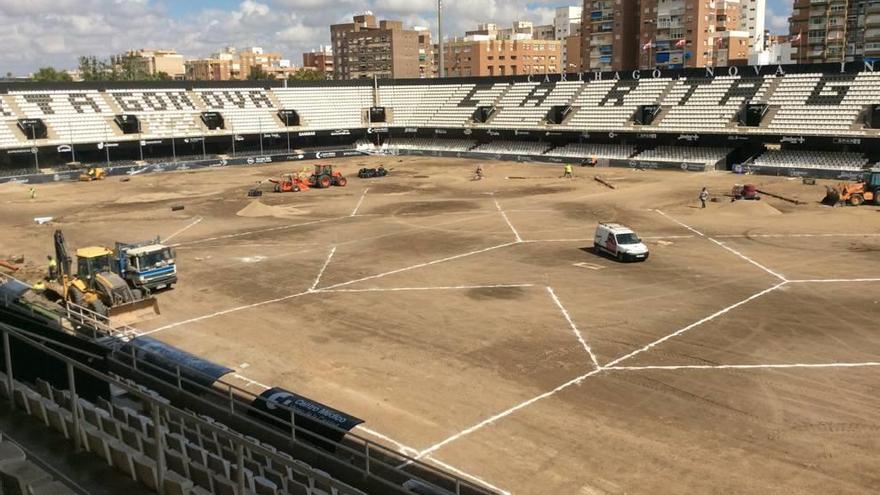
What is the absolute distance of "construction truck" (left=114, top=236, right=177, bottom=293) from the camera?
28.9 meters

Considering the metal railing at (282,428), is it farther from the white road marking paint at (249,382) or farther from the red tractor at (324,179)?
the red tractor at (324,179)

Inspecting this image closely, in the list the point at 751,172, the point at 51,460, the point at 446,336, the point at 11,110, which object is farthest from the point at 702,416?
the point at 11,110


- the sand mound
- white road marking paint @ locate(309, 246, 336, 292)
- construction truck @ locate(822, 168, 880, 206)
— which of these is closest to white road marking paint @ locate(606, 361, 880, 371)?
white road marking paint @ locate(309, 246, 336, 292)

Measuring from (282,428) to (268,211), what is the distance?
38175 mm

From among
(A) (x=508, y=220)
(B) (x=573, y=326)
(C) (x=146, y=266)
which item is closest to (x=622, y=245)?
(B) (x=573, y=326)

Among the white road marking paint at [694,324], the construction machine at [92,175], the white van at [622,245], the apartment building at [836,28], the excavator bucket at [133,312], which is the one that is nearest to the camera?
the white road marking paint at [694,324]

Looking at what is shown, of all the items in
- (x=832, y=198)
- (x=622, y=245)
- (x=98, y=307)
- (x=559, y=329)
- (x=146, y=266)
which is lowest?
(x=559, y=329)

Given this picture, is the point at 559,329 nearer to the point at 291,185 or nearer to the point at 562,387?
the point at 562,387

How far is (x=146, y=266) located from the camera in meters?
29.0

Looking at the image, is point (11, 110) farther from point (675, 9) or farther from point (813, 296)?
point (675, 9)

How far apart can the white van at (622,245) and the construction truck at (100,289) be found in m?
20.8

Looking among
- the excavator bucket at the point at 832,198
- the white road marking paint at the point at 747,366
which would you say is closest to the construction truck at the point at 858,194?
the excavator bucket at the point at 832,198

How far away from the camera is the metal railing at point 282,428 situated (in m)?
13.0

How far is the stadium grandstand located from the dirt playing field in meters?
22.2
